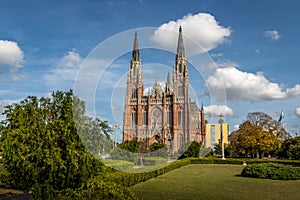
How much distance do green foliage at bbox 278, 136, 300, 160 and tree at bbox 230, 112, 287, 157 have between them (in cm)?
180

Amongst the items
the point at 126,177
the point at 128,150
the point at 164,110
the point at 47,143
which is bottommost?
the point at 126,177

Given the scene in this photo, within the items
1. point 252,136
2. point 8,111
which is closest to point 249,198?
point 8,111

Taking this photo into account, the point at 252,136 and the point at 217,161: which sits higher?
the point at 252,136

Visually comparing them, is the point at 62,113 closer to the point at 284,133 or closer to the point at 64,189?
the point at 64,189

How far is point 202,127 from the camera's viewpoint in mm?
38031

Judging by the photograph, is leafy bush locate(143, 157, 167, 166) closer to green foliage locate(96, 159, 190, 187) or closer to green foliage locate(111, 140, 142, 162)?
green foliage locate(111, 140, 142, 162)

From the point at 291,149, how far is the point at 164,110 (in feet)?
66.2

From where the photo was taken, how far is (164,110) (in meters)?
41.6

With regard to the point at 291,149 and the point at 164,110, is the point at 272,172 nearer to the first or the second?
the point at 164,110

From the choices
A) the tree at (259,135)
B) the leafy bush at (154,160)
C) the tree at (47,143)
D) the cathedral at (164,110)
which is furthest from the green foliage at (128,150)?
the tree at (259,135)

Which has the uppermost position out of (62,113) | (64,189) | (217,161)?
(62,113)

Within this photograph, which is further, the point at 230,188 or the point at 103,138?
the point at 230,188

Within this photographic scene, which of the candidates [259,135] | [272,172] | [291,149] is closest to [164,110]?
[259,135]

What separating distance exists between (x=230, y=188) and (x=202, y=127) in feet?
74.7
